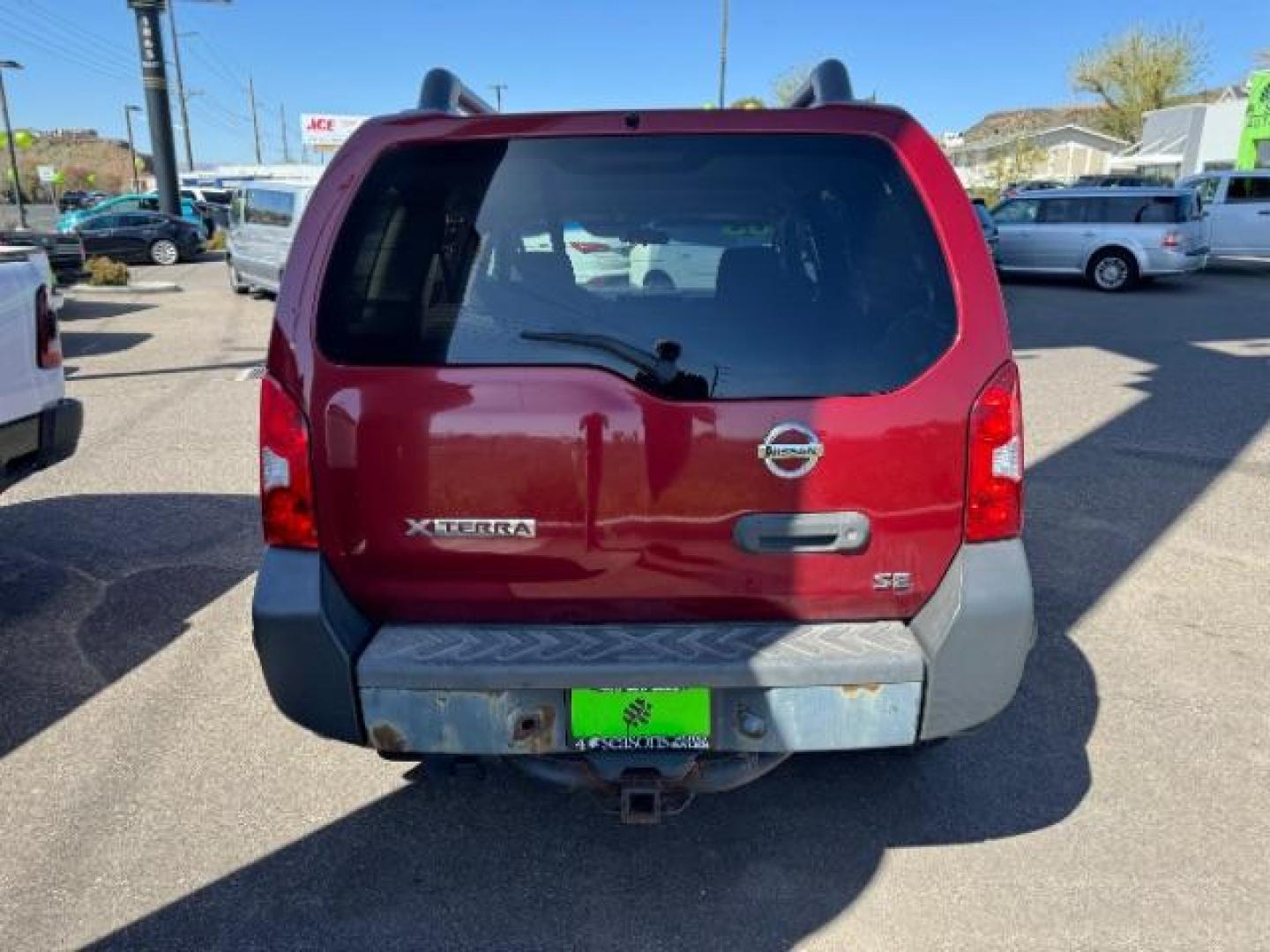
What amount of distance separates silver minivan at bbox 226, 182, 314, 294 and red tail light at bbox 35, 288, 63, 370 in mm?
11143

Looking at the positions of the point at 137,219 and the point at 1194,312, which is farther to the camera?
the point at 137,219

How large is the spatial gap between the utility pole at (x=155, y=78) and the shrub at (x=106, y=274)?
35.6 feet

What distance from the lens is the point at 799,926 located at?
2354 millimetres

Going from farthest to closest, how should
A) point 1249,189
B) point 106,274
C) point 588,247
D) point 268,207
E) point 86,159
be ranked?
point 86,159 < point 1249,189 < point 106,274 < point 268,207 < point 588,247

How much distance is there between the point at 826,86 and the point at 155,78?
30876 millimetres

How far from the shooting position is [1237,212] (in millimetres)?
19578

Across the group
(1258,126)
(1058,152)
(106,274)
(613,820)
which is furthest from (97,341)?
(1058,152)

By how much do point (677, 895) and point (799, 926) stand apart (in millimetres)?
323

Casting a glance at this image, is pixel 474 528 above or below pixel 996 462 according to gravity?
below

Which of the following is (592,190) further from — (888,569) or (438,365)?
(888,569)

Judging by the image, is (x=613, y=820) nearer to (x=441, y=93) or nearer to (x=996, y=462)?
(x=996, y=462)

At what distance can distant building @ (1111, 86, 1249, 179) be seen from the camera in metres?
36.2

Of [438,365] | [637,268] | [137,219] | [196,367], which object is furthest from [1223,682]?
[137,219]

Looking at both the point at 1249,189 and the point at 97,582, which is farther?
the point at 1249,189
